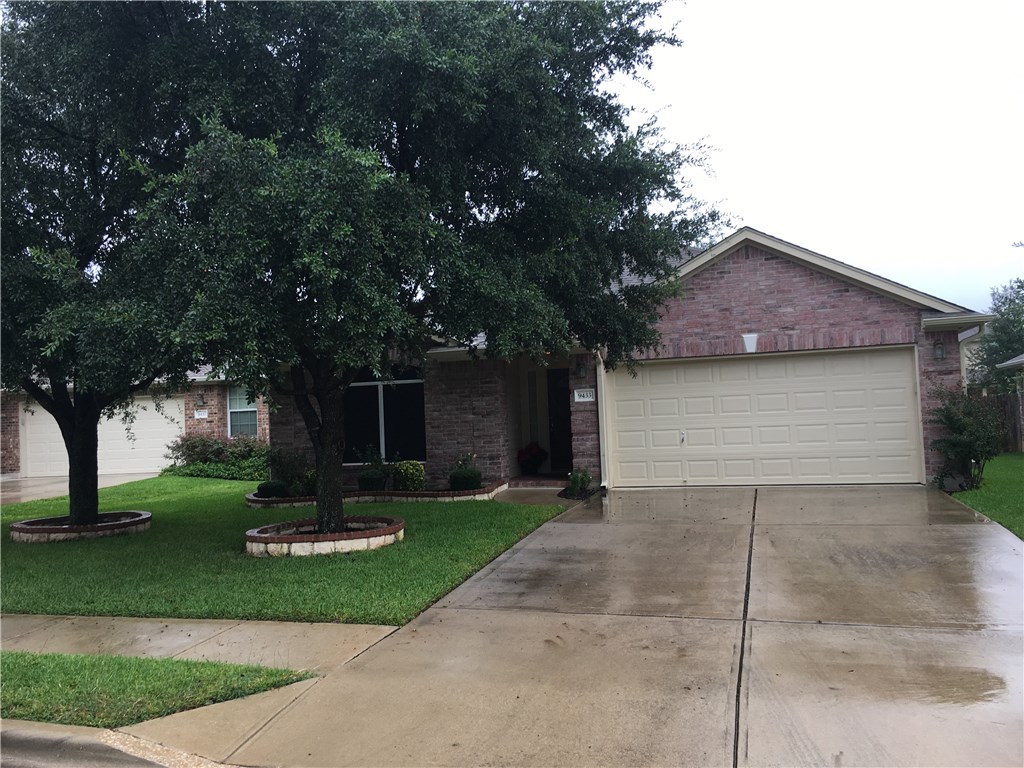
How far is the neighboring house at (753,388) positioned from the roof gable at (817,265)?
23 millimetres

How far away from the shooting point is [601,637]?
5.32 metres

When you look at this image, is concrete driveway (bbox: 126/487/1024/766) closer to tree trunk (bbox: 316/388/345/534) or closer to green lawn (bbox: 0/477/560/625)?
green lawn (bbox: 0/477/560/625)

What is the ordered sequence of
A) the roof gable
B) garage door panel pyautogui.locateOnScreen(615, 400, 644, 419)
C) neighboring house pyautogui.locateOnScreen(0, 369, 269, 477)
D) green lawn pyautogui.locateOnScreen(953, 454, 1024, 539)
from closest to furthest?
green lawn pyautogui.locateOnScreen(953, 454, 1024, 539) < the roof gable < garage door panel pyautogui.locateOnScreen(615, 400, 644, 419) < neighboring house pyautogui.locateOnScreen(0, 369, 269, 477)

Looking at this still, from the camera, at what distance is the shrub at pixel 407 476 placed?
44.1ft

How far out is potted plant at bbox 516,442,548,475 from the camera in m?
15.1

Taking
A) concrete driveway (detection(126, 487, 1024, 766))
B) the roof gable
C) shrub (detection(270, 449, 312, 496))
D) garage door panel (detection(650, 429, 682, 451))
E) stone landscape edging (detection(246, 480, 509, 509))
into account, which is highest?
the roof gable

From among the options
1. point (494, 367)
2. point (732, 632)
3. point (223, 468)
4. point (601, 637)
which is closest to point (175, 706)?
point (601, 637)

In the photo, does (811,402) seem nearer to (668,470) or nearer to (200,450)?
(668,470)

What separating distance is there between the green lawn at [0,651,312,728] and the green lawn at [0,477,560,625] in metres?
1.15

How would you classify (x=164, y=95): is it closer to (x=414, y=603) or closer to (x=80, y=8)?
(x=80, y=8)

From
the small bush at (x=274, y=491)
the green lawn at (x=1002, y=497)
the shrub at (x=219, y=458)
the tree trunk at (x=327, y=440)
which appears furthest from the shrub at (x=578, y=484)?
the shrub at (x=219, y=458)

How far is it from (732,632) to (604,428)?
8270 mm

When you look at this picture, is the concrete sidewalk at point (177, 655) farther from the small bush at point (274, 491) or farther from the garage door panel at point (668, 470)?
the garage door panel at point (668, 470)

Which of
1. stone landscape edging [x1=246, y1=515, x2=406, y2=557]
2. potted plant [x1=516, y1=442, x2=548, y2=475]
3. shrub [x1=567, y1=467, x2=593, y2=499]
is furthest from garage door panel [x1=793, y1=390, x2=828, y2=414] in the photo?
stone landscape edging [x1=246, y1=515, x2=406, y2=557]
